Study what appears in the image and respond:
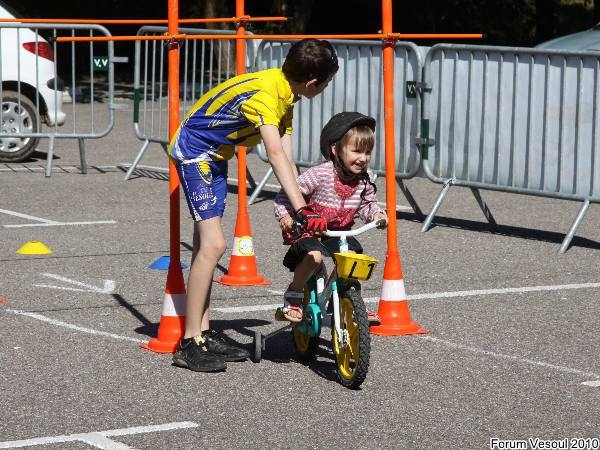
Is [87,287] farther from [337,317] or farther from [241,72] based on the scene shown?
[337,317]

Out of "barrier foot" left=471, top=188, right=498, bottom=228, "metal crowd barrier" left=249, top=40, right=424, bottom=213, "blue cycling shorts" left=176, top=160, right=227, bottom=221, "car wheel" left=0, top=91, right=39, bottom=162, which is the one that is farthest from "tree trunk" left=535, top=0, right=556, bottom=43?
"blue cycling shorts" left=176, top=160, right=227, bottom=221

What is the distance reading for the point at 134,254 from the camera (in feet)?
33.1

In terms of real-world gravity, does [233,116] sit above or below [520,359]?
above

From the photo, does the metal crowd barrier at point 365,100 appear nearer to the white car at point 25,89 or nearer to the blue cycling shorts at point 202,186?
the white car at point 25,89

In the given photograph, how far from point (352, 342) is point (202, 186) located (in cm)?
107

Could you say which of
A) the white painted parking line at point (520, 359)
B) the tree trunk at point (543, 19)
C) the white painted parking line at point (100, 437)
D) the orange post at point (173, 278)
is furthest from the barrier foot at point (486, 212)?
the tree trunk at point (543, 19)

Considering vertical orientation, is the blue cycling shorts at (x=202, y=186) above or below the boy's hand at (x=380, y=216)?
above

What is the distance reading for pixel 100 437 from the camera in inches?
222

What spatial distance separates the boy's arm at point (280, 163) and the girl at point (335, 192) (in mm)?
360

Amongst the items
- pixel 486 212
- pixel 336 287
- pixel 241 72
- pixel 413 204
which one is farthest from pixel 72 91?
pixel 336 287

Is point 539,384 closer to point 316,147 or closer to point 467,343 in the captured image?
point 467,343

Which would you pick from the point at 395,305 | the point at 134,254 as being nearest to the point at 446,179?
the point at 134,254

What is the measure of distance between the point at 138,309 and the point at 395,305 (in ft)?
5.21

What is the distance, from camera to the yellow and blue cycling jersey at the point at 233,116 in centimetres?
654
